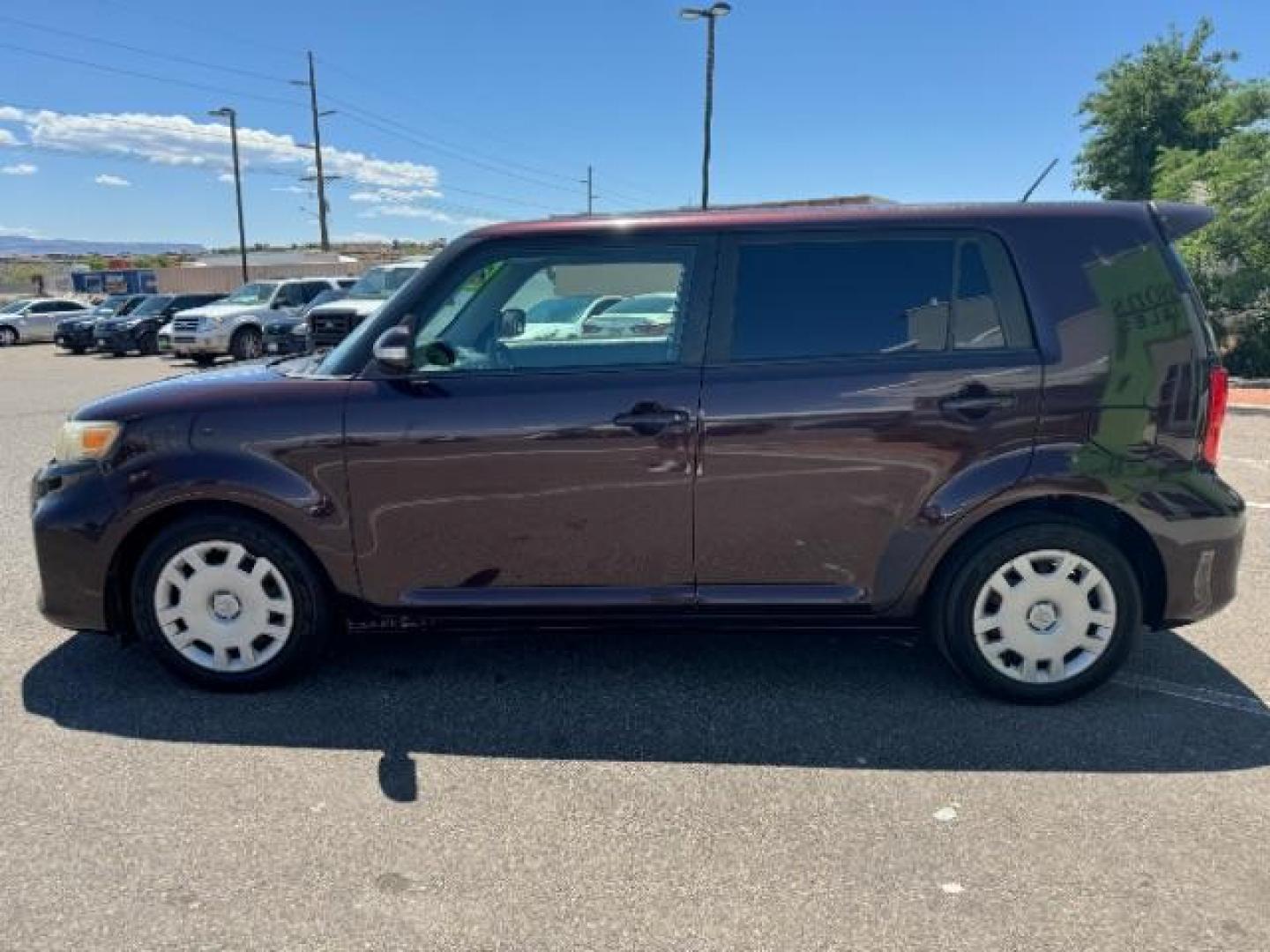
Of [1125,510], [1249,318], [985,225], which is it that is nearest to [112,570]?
[985,225]

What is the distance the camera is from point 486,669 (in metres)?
3.78

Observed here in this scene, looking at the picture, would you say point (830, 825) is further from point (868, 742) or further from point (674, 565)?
point (674, 565)

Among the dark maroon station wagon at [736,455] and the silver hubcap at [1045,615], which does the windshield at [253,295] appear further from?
the silver hubcap at [1045,615]

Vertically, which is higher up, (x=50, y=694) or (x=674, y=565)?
(x=674, y=565)

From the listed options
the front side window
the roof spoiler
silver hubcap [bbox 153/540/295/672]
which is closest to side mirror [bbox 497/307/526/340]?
the front side window

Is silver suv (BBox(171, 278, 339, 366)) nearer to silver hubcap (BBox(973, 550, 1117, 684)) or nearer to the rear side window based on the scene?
the rear side window

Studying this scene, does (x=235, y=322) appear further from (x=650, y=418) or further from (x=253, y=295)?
(x=650, y=418)

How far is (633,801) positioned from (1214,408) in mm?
2448

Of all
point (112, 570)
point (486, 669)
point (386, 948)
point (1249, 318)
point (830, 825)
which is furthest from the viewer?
point (1249, 318)

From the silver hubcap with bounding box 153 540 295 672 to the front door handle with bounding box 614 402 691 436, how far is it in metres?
1.45

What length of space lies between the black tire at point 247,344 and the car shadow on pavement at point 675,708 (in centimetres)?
1773

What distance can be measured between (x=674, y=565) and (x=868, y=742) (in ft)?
2.99

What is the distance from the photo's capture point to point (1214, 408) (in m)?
3.25

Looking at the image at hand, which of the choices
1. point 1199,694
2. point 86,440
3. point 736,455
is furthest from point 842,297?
point 86,440
